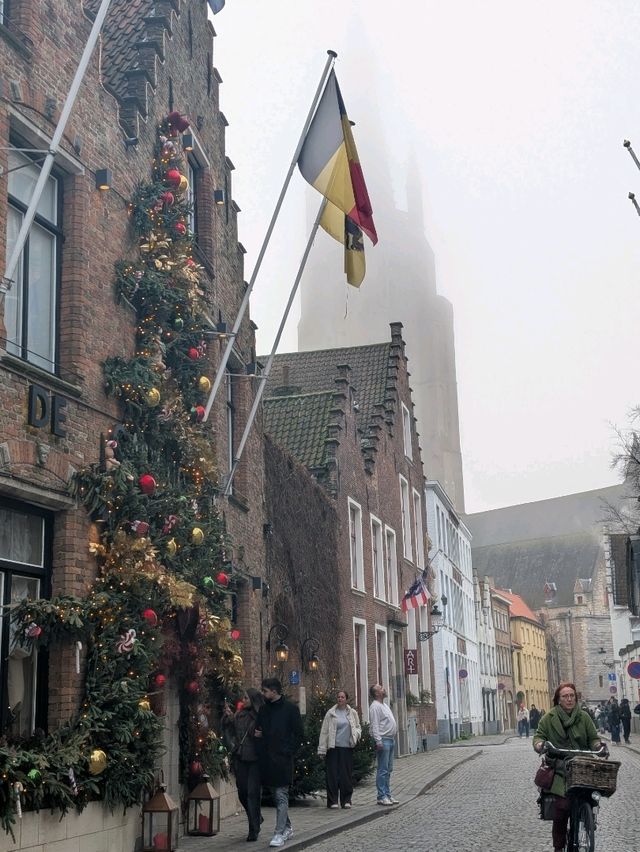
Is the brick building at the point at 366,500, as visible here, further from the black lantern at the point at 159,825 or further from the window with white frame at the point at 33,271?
the window with white frame at the point at 33,271

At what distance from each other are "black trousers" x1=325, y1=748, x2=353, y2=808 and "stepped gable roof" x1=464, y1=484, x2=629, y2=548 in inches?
4443

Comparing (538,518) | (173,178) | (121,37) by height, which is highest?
(538,518)

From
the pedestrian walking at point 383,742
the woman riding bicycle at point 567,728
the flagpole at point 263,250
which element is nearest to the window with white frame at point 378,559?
the pedestrian walking at point 383,742

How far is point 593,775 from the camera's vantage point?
27.4ft

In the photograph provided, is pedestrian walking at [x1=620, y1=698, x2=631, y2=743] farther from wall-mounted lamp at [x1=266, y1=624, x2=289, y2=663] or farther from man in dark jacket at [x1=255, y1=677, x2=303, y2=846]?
man in dark jacket at [x1=255, y1=677, x2=303, y2=846]

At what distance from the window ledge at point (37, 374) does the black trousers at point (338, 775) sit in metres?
7.22

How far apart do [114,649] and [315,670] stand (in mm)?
11219

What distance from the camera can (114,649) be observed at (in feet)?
35.7

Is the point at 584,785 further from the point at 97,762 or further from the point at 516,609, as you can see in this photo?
the point at 516,609

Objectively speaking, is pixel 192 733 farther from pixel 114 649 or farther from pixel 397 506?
pixel 397 506

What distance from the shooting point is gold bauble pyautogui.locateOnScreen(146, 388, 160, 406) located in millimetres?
12257

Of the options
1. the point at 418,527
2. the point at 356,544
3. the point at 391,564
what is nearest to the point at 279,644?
the point at 356,544

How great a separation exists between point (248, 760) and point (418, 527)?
2537 centimetres

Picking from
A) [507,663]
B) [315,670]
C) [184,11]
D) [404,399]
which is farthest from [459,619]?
[184,11]
